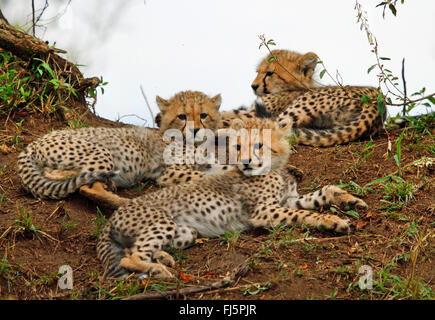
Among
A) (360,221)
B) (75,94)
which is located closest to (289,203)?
(360,221)

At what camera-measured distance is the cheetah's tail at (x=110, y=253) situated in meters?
3.70

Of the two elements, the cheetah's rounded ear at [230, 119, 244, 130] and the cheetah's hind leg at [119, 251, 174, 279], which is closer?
the cheetah's hind leg at [119, 251, 174, 279]

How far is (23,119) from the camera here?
6.28 metres

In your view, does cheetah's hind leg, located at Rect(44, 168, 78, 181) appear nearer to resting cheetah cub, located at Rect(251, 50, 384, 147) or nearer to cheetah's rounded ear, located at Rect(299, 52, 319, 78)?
resting cheetah cub, located at Rect(251, 50, 384, 147)

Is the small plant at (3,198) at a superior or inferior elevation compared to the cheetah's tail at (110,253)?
superior

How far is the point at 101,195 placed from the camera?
184 inches

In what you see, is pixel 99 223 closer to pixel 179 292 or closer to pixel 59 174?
pixel 59 174

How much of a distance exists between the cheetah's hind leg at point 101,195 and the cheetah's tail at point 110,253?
534mm

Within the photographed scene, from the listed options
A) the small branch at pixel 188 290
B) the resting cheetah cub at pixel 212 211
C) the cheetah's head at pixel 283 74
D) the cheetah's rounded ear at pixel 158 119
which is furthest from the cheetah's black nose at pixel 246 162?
the cheetah's head at pixel 283 74

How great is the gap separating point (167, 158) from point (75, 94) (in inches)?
69.1

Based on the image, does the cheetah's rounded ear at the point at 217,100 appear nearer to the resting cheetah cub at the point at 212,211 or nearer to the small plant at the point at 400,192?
Answer: the resting cheetah cub at the point at 212,211

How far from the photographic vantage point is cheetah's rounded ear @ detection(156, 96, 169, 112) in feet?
19.7

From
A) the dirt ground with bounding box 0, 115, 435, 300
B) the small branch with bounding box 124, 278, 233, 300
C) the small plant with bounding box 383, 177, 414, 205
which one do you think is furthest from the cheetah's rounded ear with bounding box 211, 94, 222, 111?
the small branch with bounding box 124, 278, 233, 300
